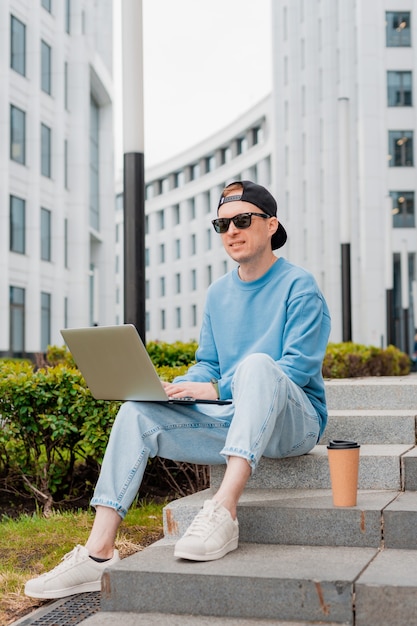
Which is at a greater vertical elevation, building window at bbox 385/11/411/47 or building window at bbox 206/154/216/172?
building window at bbox 206/154/216/172

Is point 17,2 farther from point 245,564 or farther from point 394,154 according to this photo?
point 245,564

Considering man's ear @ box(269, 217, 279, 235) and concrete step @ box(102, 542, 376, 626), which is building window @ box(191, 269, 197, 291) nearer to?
man's ear @ box(269, 217, 279, 235)

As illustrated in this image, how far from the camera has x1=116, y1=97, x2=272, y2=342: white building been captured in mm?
70938

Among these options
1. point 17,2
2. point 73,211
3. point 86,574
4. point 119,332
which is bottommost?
point 86,574

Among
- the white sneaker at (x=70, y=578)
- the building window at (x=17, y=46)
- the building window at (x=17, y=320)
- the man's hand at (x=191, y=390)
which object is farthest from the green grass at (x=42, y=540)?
the building window at (x=17, y=46)

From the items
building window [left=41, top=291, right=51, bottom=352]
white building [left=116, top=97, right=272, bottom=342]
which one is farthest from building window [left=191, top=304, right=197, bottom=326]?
building window [left=41, top=291, right=51, bottom=352]

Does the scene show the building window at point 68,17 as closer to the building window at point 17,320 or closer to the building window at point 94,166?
the building window at point 94,166

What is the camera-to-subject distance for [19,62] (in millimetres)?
31172

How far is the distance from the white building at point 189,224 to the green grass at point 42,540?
6118cm

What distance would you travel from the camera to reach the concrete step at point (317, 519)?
3.95 meters

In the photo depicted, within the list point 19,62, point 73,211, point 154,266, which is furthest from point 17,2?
point 154,266

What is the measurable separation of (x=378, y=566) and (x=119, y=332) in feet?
4.89

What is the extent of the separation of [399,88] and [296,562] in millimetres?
40786

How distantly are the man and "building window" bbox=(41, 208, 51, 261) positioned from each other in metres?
29.1
